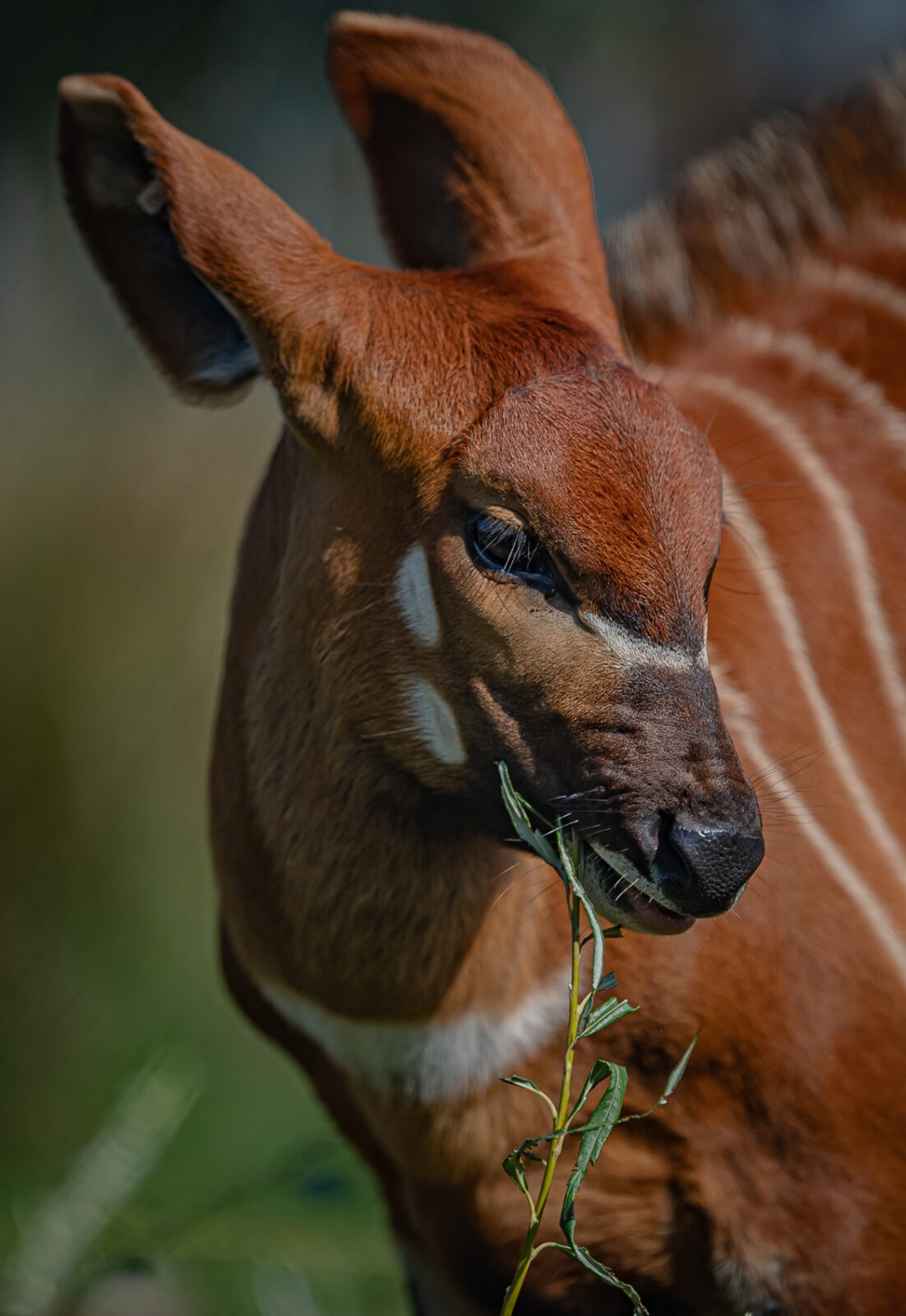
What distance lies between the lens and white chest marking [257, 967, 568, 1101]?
2.44 meters

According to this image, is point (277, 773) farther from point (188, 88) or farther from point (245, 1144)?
point (188, 88)

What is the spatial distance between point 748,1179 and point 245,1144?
286 centimetres

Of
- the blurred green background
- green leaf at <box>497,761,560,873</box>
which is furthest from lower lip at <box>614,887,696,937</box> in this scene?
the blurred green background

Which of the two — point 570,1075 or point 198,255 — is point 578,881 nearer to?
point 570,1075

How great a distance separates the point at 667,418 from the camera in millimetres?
2102

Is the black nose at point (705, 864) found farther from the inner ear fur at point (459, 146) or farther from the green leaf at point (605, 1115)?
the inner ear fur at point (459, 146)

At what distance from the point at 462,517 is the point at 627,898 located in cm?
59

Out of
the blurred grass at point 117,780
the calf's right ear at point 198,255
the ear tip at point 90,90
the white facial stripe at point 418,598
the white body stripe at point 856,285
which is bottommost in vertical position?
the blurred grass at point 117,780

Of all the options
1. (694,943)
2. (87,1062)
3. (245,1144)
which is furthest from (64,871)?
(694,943)

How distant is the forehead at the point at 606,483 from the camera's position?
1957mm

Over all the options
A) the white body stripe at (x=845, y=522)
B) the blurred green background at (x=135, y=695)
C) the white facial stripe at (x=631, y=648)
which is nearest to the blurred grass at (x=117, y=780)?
the blurred green background at (x=135, y=695)

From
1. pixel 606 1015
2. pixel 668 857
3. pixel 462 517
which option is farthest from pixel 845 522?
pixel 606 1015

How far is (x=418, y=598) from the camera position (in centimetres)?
215

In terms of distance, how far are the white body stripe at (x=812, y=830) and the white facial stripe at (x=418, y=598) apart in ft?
2.22
